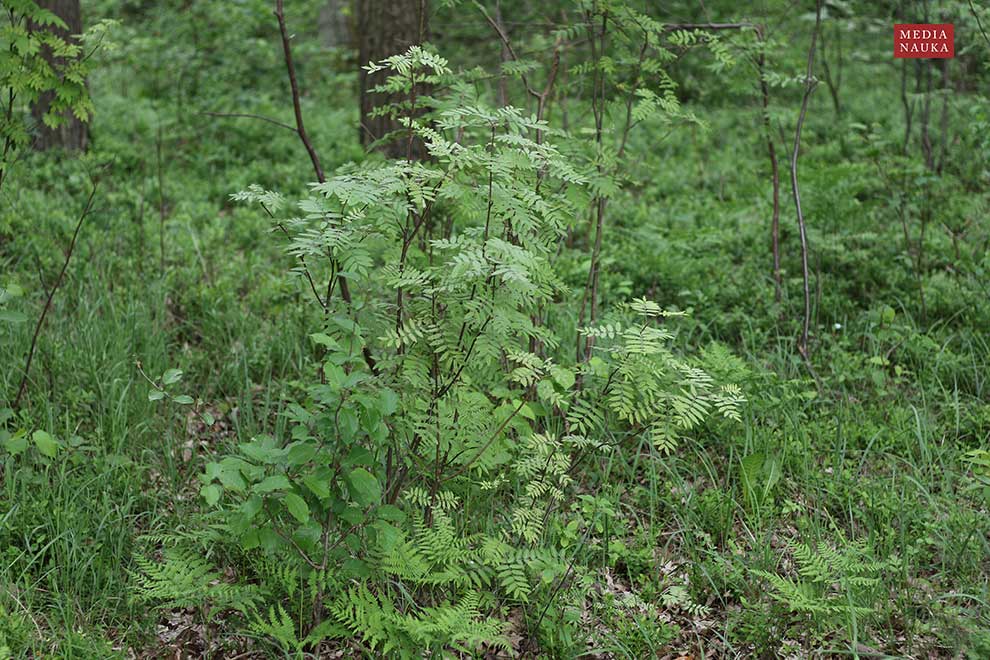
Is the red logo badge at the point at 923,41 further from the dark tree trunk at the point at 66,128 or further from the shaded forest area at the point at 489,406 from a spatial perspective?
the dark tree trunk at the point at 66,128

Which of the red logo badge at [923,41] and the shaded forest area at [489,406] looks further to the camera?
the red logo badge at [923,41]

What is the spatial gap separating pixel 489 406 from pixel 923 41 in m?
5.64

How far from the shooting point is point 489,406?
349 centimetres

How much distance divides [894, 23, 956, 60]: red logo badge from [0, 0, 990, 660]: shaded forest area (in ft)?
2.75

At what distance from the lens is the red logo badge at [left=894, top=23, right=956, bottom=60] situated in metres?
6.87

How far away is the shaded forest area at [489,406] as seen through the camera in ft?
9.50

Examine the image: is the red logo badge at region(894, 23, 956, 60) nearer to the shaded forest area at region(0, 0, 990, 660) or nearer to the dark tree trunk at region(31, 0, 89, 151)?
the shaded forest area at region(0, 0, 990, 660)

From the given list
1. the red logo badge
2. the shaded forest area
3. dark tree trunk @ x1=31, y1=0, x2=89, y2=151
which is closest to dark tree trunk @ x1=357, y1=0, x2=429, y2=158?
the shaded forest area

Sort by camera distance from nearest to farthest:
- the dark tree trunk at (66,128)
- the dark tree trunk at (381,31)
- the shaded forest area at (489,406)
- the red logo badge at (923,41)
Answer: the shaded forest area at (489,406) → the red logo badge at (923,41) → the dark tree trunk at (381,31) → the dark tree trunk at (66,128)

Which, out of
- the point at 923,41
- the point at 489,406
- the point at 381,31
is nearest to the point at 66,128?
the point at 381,31

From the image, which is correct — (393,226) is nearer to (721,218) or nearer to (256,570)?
(256,570)

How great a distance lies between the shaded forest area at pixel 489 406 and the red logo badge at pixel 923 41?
0.84 m

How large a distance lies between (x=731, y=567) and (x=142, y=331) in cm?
330

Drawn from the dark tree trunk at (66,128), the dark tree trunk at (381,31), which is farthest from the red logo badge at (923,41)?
the dark tree trunk at (66,128)
